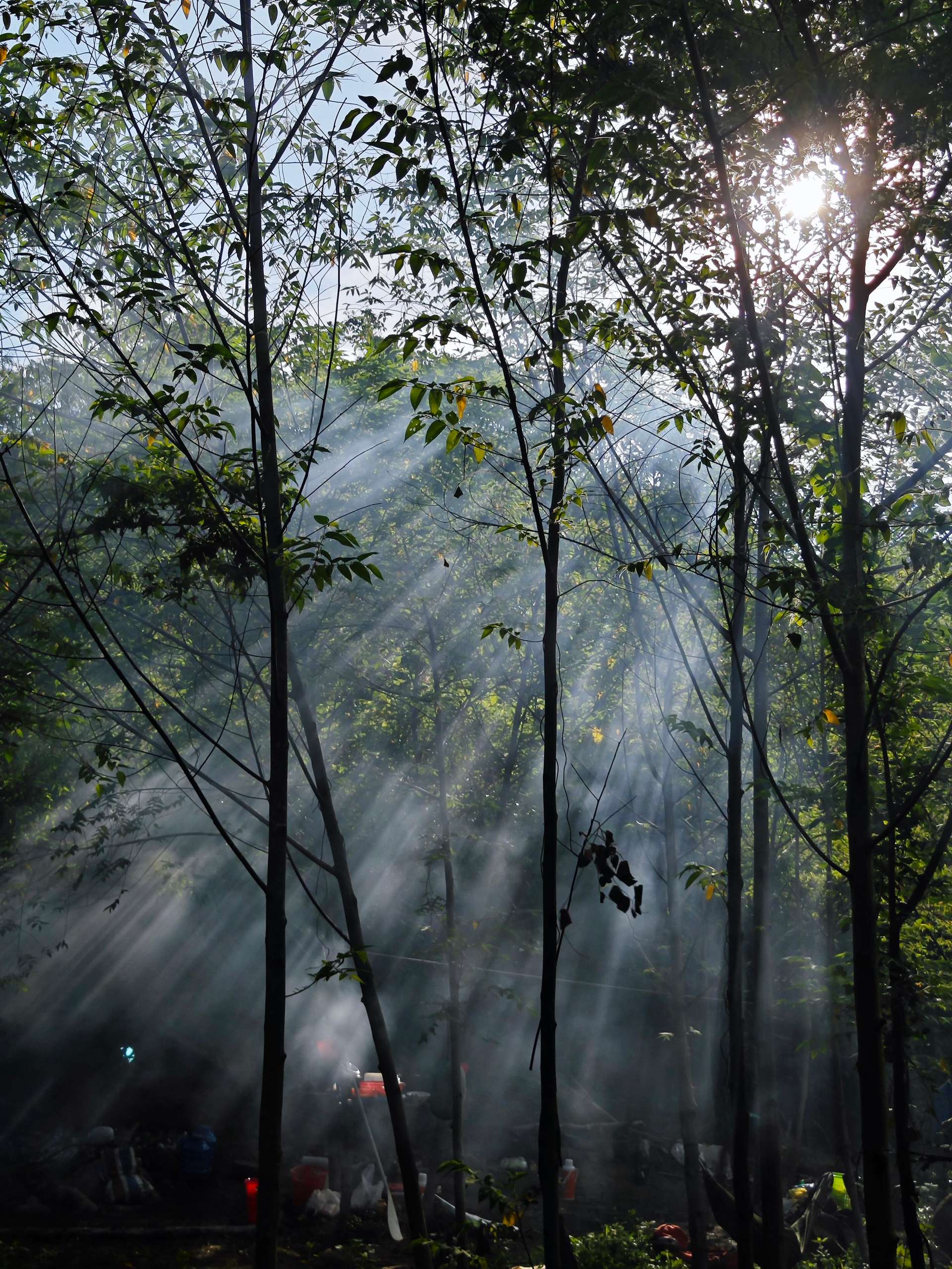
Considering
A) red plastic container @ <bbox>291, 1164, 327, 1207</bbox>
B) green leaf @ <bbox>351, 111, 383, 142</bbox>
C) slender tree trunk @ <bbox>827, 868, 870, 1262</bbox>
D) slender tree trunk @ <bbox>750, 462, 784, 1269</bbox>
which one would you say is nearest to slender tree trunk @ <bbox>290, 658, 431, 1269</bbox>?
slender tree trunk @ <bbox>750, 462, 784, 1269</bbox>

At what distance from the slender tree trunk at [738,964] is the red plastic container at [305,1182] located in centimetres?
950

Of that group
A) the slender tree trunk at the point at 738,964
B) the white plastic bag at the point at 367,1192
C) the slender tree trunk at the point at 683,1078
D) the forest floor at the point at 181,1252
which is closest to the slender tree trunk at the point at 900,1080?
the slender tree trunk at the point at 738,964

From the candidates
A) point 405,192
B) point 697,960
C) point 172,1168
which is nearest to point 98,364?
point 405,192

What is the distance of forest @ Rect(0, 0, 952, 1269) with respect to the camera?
11.7 ft

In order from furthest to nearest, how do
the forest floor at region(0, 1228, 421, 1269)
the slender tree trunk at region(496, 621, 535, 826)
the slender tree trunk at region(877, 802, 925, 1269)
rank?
the slender tree trunk at region(496, 621, 535, 826) → the forest floor at region(0, 1228, 421, 1269) → the slender tree trunk at region(877, 802, 925, 1269)

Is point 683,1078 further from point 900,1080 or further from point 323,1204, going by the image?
point 900,1080

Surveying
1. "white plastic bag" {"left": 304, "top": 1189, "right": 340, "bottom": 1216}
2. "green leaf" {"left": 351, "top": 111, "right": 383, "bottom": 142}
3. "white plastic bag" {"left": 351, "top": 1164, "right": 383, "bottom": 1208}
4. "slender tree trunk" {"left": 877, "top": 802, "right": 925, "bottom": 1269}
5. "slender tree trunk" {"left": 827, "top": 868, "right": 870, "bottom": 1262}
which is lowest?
"white plastic bag" {"left": 351, "top": 1164, "right": 383, "bottom": 1208}

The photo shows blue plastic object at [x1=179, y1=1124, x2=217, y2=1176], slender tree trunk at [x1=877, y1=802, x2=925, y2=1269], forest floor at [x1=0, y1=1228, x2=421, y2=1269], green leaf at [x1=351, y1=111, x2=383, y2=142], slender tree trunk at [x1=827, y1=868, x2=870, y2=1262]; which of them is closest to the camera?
green leaf at [x1=351, y1=111, x2=383, y2=142]

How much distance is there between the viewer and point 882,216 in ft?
13.2

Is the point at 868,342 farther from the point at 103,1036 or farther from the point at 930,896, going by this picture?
the point at 103,1036

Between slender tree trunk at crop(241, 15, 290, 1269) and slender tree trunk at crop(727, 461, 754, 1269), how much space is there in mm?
1968

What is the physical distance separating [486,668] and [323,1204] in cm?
747

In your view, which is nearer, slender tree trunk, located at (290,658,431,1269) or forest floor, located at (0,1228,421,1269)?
slender tree trunk, located at (290,658,431,1269)

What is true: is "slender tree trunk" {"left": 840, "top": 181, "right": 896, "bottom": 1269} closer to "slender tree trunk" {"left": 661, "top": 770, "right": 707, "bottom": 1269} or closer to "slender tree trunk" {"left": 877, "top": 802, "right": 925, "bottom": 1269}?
"slender tree trunk" {"left": 877, "top": 802, "right": 925, "bottom": 1269}
